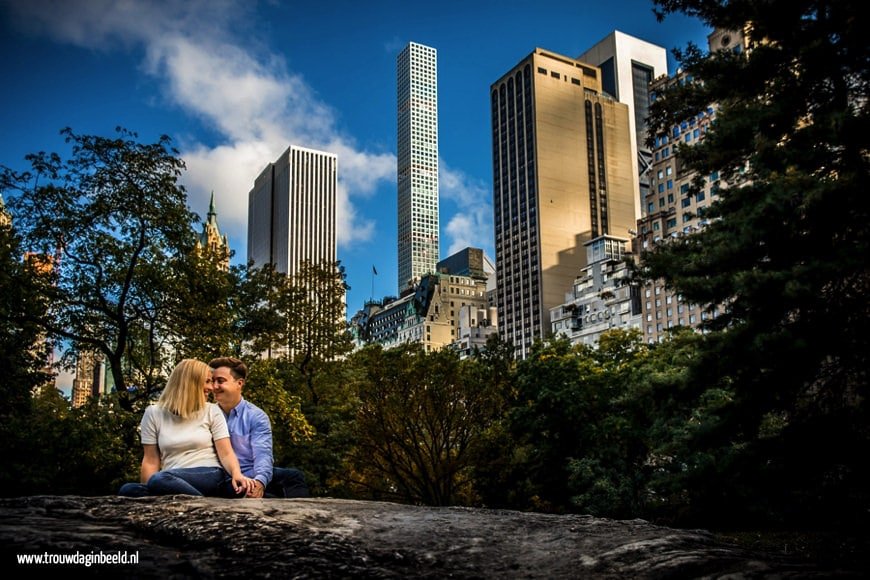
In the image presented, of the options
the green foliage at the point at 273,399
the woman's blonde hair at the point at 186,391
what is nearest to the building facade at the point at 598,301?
the green foliage at the point at 273,399

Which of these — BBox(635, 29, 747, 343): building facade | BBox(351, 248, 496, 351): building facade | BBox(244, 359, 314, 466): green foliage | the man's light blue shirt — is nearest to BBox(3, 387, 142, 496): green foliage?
BBox(244, 359, 314, 466): green foliage

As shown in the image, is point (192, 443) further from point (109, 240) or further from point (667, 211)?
point (667, 211)

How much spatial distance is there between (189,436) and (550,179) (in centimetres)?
15725

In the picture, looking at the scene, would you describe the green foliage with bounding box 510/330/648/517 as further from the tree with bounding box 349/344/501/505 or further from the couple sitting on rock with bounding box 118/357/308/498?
the couple sitting on rock with bounding box 118/357/308/498

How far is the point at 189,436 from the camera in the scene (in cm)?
593

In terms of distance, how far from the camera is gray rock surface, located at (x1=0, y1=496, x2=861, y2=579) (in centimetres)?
355

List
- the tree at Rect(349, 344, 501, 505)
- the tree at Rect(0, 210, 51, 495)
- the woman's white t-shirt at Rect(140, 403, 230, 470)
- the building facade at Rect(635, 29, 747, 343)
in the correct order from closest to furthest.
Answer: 1. the woman's white t-shirt at Rect(140, 403, 230, 470)
2. the tree at Rect(0, 210, 51, 495)
3. the tree at Rect(349, 344, 501, 505)
4. the building facade at Rect(635, 29, 747, 343)

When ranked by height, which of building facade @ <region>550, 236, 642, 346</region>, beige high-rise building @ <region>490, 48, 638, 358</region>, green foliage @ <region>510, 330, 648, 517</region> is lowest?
green foliage @ <region>510, 330, 648, 517</region>

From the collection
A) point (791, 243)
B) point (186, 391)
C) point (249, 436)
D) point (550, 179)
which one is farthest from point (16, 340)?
point (550, 179)

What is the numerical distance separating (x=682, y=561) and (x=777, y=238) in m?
11.7

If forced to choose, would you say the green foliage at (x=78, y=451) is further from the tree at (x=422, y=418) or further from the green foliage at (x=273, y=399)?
the tree at (x=422, y=418)

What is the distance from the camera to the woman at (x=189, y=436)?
19.3ft

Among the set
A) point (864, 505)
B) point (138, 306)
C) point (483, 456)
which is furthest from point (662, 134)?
point (483, 456)

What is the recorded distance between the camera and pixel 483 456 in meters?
32.2
